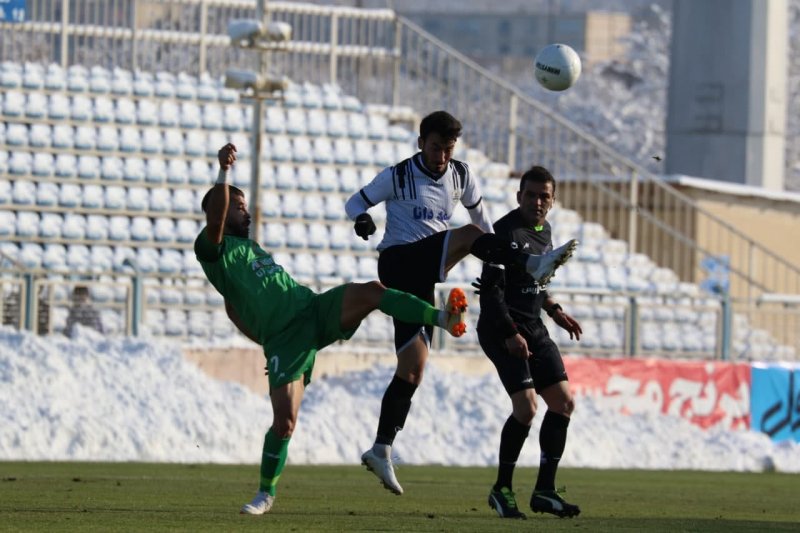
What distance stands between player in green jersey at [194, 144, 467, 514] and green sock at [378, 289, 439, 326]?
10mm

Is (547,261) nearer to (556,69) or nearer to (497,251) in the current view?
(497,251)

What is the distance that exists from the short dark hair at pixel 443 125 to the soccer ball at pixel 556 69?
4.39 feet

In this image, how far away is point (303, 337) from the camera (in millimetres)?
9828

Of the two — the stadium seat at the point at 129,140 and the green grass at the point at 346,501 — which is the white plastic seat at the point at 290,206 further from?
the green grass at the point at 346,501

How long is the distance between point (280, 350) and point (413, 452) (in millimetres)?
9707

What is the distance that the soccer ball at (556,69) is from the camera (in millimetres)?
11586

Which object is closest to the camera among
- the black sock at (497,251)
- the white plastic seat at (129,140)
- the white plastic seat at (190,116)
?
the black sock at (497,251)

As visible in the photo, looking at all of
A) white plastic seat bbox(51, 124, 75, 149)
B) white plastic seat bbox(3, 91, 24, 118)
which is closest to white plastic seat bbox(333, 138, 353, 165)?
white plastic seat bbox(51, 124, 75, 149)

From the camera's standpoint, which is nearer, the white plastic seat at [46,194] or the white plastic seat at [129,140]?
the white plastic seat at [46,194]

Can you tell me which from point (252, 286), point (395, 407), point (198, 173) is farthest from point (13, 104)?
point (252, 286)

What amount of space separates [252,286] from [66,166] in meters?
16.3

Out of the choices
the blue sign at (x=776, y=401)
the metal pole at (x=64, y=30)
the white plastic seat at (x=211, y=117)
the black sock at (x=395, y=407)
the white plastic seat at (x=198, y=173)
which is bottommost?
the blue sign at (x=776, y=401)

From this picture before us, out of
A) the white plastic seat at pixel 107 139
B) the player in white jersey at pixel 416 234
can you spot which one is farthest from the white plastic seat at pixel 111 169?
the player in white jersey at pixel 416 234

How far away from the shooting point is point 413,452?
19.3 m
